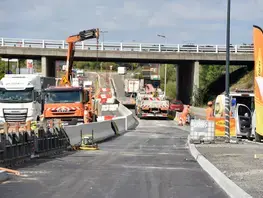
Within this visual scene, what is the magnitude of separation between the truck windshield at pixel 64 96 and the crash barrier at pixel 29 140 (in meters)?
9.69

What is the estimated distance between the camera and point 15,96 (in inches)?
1260

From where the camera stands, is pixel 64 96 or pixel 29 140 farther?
pixel 64 96

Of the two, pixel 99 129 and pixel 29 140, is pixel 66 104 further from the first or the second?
pixel 29 140

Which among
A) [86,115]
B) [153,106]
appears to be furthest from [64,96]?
[153,106]

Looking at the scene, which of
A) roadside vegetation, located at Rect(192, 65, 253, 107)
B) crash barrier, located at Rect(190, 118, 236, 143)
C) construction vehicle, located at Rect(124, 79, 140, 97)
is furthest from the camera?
construction vehicle, located at Rect(124, 79, 140, 97)

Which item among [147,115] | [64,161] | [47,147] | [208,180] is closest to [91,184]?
[208,180]

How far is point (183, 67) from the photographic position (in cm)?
7650

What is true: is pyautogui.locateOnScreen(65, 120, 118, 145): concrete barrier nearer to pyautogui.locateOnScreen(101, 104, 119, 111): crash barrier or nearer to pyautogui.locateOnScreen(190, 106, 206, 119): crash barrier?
pyautogui.locateOnScreen(190, 106, 206, 119): crash barrier

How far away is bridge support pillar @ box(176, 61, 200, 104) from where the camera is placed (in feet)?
225

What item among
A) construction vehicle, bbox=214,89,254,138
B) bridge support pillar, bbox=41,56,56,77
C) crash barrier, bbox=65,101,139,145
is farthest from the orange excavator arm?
bridge support pillar, bbox=41,56,56,77

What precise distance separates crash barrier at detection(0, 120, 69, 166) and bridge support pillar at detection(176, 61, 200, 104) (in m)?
47.4

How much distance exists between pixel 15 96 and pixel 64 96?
2820 millimetres

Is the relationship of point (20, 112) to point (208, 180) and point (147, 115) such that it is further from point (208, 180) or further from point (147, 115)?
point (147, 115)

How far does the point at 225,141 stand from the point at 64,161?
10715 millimetres
